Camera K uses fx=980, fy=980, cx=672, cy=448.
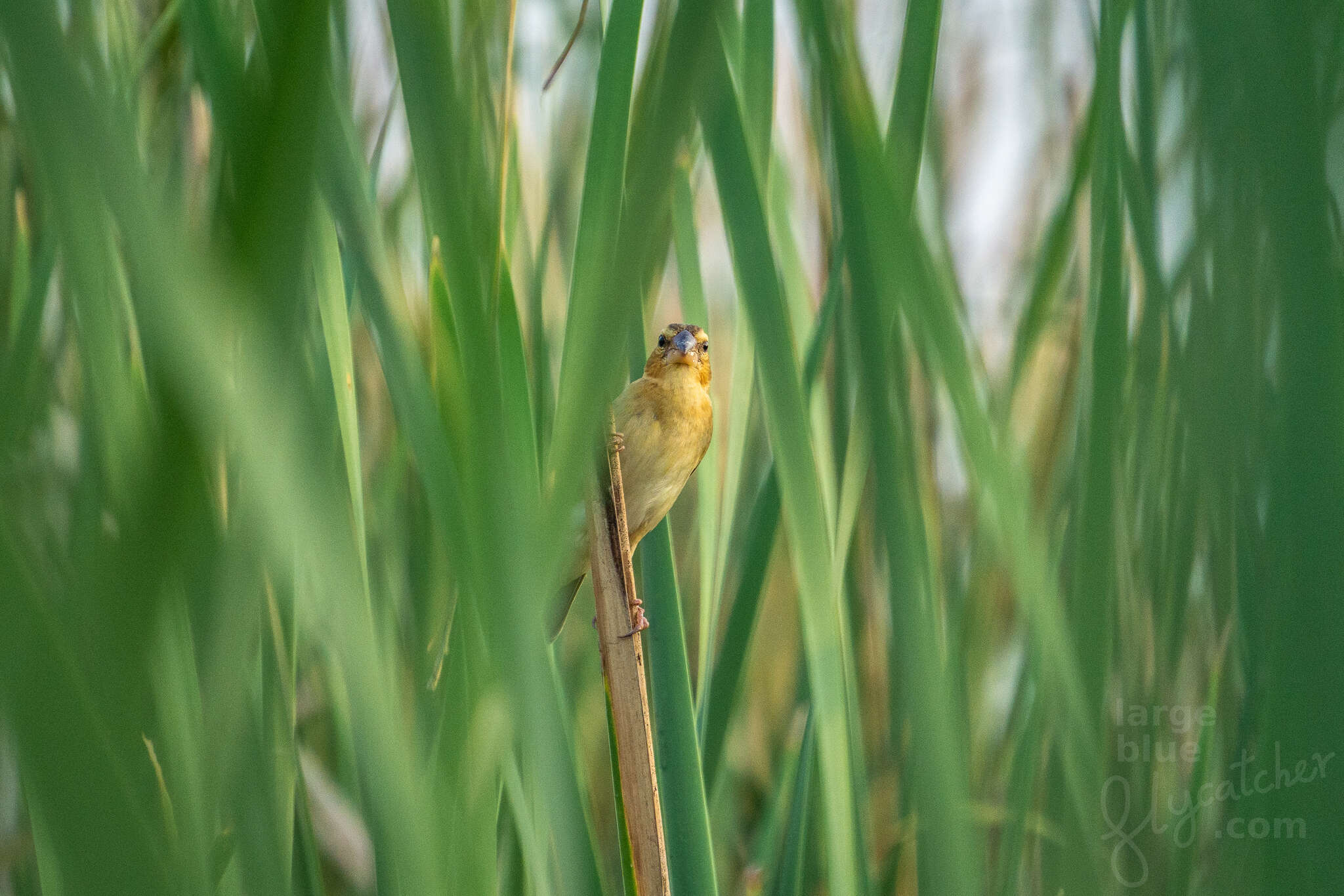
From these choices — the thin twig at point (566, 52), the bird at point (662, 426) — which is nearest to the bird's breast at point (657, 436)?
the bird at point (662, 426)

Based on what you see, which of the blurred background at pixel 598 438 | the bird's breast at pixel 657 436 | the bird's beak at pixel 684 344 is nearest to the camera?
the blurred background at pixel 598 438

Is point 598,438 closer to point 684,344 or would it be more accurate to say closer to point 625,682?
point 625,682

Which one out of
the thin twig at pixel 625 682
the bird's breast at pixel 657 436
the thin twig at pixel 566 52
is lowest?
the thin twig at pixel 625 682

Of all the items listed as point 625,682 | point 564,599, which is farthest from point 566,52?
point 564,599

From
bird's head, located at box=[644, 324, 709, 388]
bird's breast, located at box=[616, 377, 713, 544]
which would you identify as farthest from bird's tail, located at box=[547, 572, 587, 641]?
bird's head, located at box=[644, 324, 709, 388]

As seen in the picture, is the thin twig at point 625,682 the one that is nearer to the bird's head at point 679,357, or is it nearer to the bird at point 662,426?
the bird at point 662,426

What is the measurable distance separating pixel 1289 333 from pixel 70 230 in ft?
1.22

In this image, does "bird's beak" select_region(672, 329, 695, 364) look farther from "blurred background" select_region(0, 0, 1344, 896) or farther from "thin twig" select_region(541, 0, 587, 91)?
"thin twig" select_region(541, 0, 587, 91)

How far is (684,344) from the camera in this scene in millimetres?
1508

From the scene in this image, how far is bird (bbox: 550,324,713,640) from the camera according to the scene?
54.9 inches

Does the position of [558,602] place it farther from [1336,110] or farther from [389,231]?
[1336,110]

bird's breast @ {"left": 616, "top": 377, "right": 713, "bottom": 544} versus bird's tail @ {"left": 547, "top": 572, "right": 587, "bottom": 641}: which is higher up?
bird's breast @ {"left": 616, "top": 377, "right": 713, "bottom": 544}

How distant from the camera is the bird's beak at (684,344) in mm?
1499

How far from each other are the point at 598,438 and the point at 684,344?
1.16 metres
